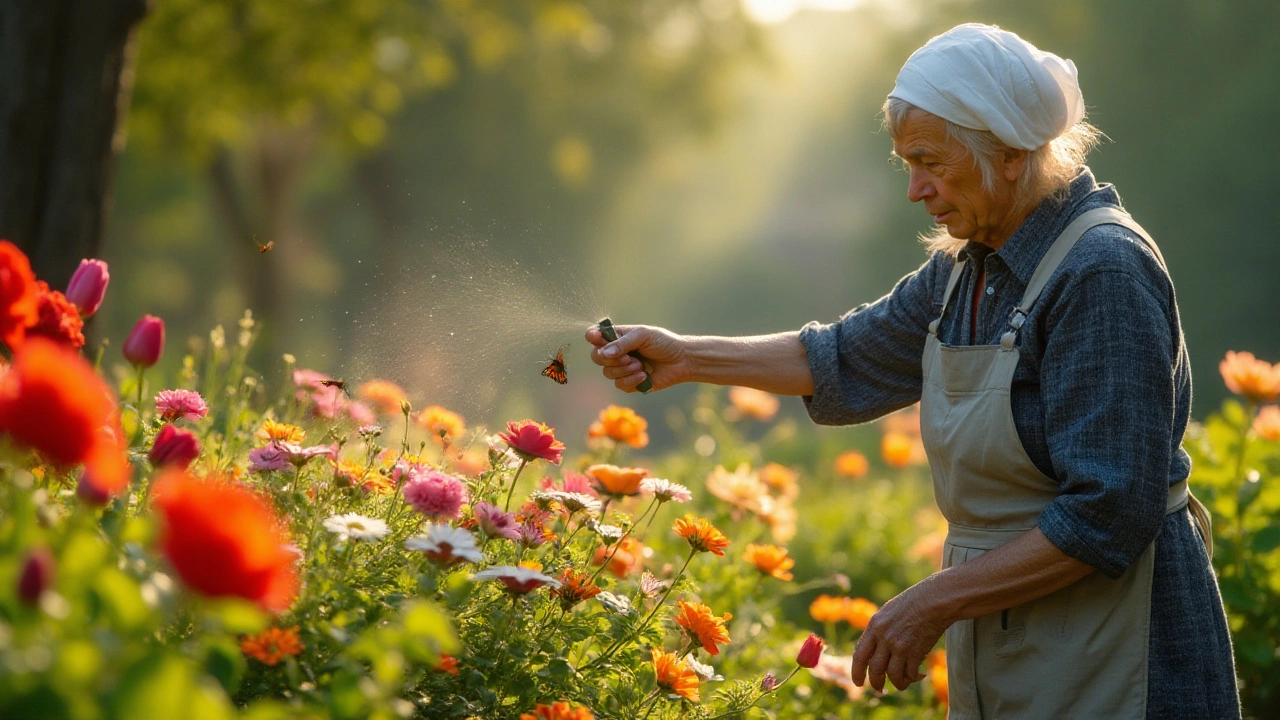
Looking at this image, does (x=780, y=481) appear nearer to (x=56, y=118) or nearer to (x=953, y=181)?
(x=953, y=181)

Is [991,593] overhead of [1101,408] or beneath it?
beneath

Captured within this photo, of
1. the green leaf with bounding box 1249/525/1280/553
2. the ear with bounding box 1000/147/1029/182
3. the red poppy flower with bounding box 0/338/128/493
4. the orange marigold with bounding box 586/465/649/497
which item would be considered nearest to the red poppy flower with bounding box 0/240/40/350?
the red poppy flower with bounding box 0/338/128/493

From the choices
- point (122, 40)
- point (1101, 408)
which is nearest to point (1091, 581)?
point (1101, 408)

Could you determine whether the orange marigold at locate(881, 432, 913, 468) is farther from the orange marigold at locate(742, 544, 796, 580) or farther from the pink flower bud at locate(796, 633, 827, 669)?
the pink flower bud at locate(796, 633, 827, 669)

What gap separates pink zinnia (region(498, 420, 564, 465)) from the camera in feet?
7.14

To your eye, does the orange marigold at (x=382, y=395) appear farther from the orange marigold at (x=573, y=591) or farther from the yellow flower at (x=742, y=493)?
Answer: the yellow flower at (x=742, y=493)

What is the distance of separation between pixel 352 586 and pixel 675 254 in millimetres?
36808

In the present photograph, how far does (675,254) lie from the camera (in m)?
38.4

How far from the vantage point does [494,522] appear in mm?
1936

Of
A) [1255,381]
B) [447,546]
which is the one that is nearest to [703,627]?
[447,546]

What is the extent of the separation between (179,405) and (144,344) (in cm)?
27

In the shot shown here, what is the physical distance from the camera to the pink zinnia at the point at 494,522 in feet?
6.29

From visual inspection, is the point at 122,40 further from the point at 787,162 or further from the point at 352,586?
the point at 787,162

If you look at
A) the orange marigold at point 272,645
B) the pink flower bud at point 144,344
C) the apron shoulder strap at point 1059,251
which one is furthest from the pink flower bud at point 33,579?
the apron shoulder strap at point 1059,251
